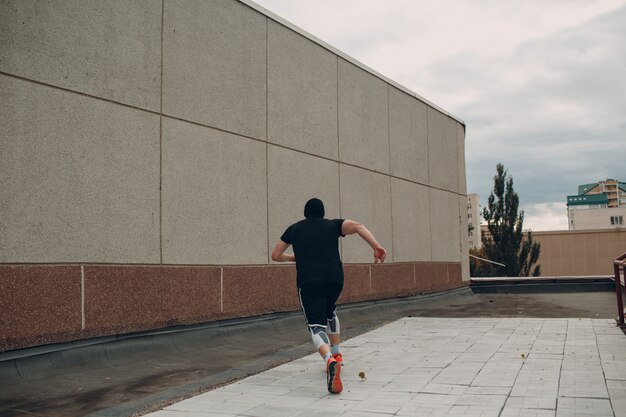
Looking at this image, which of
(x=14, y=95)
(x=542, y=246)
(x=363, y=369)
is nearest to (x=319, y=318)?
(x=363, y=369)

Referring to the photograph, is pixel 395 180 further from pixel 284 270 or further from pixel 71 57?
pixel 71 57

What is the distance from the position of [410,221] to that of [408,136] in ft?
7.40

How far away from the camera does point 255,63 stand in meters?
10.6

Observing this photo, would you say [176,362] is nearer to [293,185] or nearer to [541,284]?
[293,185]

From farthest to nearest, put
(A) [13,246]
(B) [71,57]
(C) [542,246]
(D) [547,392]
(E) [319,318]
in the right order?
(C) [542,246]
(B) [71,57]
(A) [13,246]
(E) [319,318]
(D) [547,392]

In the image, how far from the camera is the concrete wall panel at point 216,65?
353 inches

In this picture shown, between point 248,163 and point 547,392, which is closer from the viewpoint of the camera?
point 547,392

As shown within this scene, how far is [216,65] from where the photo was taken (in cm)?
978

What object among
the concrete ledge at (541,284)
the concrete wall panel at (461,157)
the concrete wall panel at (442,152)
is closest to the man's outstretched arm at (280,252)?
the concrete wall panel at (442,152)

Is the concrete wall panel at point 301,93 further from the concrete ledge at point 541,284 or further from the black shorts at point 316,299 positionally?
the concrete ledge at point 541,284

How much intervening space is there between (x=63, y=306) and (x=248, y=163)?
414 cm

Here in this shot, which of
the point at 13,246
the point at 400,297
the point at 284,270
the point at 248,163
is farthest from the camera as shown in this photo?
the point at 400,297

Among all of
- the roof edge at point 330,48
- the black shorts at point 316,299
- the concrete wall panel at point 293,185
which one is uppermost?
the roof edge at point 330,48

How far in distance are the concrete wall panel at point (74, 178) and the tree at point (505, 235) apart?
111 ft
